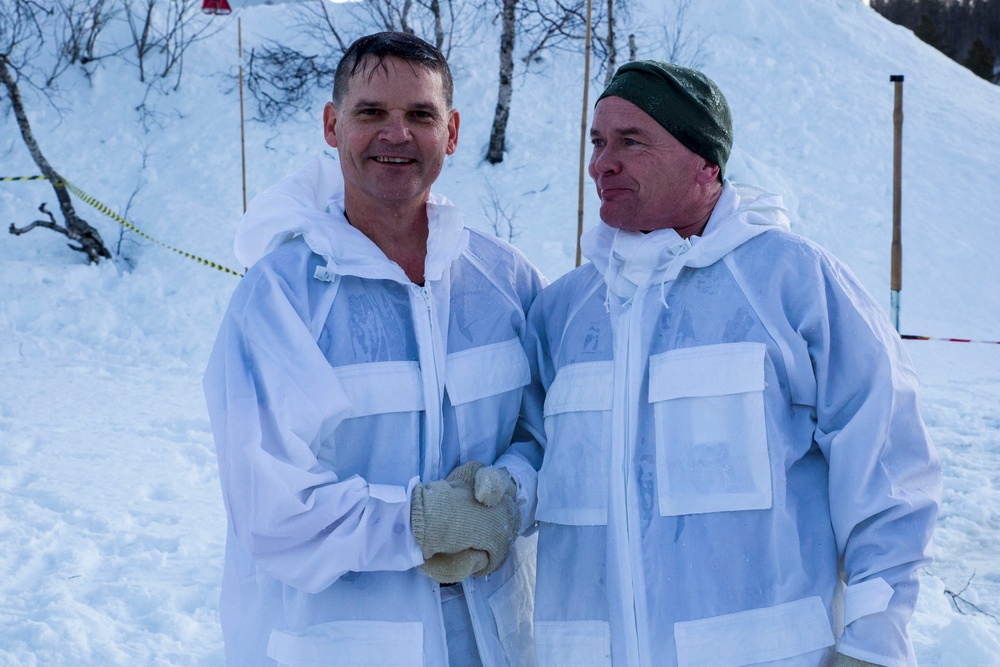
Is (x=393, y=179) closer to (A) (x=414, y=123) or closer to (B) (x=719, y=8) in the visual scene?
(A) (x=414, y=123)

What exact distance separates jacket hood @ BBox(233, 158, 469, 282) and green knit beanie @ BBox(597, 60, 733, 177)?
499 mm

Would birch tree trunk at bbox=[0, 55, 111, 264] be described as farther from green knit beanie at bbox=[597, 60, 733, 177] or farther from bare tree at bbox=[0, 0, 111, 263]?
green knit beanie at bbox=[597, 60, 733, 177]

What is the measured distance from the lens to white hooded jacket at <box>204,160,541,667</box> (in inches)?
72.2

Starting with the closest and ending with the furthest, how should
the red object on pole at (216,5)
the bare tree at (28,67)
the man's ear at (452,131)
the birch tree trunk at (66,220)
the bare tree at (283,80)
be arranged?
the man's ear at (452,131) → the birch tree trunk at (66,220) → the bare tree at (28,67) → the red object on pole at (216,5) → the bare tree at (283,80)

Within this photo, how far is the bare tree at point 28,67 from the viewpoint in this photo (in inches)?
388

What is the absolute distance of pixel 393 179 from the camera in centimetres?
208

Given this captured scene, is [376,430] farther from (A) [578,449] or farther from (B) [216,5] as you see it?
(B) [216,5]

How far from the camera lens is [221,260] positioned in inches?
414

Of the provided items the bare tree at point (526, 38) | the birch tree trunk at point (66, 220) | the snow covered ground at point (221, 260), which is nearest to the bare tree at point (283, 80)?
the snow covered ground at point (221, 260)

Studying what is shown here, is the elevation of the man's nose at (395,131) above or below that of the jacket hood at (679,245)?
above

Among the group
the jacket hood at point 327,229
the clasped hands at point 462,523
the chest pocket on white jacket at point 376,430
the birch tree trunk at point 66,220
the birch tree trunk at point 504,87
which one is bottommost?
the clasped hands at point 462,523

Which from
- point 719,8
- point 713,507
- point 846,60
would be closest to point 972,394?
point 713,507

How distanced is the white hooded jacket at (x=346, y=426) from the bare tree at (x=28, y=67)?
28.3 feet

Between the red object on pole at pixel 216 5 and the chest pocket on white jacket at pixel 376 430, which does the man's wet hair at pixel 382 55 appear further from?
the red object on pole at pixel 216 5
